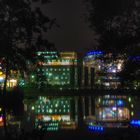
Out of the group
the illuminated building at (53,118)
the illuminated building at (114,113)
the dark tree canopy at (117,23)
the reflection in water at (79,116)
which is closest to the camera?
the dark tree canopy at (117,23)

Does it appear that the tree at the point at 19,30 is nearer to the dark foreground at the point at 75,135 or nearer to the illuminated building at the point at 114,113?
the dark foreground at the point at 75,135

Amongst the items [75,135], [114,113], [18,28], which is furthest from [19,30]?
[114,113]

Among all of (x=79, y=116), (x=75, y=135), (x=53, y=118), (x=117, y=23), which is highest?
(x=117, y=23)

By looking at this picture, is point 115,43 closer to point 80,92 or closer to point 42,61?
point 42,61

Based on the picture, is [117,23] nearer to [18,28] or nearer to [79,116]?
[18,28]

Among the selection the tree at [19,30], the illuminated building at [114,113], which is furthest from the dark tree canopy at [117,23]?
the illuminated building at [114,113]

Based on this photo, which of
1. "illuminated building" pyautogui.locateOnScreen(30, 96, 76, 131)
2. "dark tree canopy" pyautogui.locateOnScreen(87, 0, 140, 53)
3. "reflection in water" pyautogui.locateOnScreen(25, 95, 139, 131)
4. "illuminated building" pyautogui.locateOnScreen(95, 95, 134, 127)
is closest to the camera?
"dark tree canopy" pyautogui.locateOnScreen(87, 0, 140, 53)

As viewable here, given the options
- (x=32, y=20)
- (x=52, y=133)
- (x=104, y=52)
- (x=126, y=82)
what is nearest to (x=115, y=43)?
(x=104, y=52)

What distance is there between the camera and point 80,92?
9338cm

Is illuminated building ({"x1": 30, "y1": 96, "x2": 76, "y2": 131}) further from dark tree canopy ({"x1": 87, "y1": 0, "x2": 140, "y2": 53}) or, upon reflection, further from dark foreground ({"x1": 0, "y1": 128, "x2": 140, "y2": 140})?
dark tree canopy ({"x1": 87, "y1": 0, "x2": 140, "y2": 53})

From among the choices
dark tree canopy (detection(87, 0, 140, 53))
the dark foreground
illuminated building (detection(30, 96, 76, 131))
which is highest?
dark tree canopy (detection(87, 0, 140, 53))

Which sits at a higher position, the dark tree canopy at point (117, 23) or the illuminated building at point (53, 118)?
the dark tree canopy at point (117, 23)

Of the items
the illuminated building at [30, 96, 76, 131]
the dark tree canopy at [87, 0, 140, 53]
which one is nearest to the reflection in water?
the illuminated building at [30, 96, 76, 131]

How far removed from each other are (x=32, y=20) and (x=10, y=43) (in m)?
1.14
